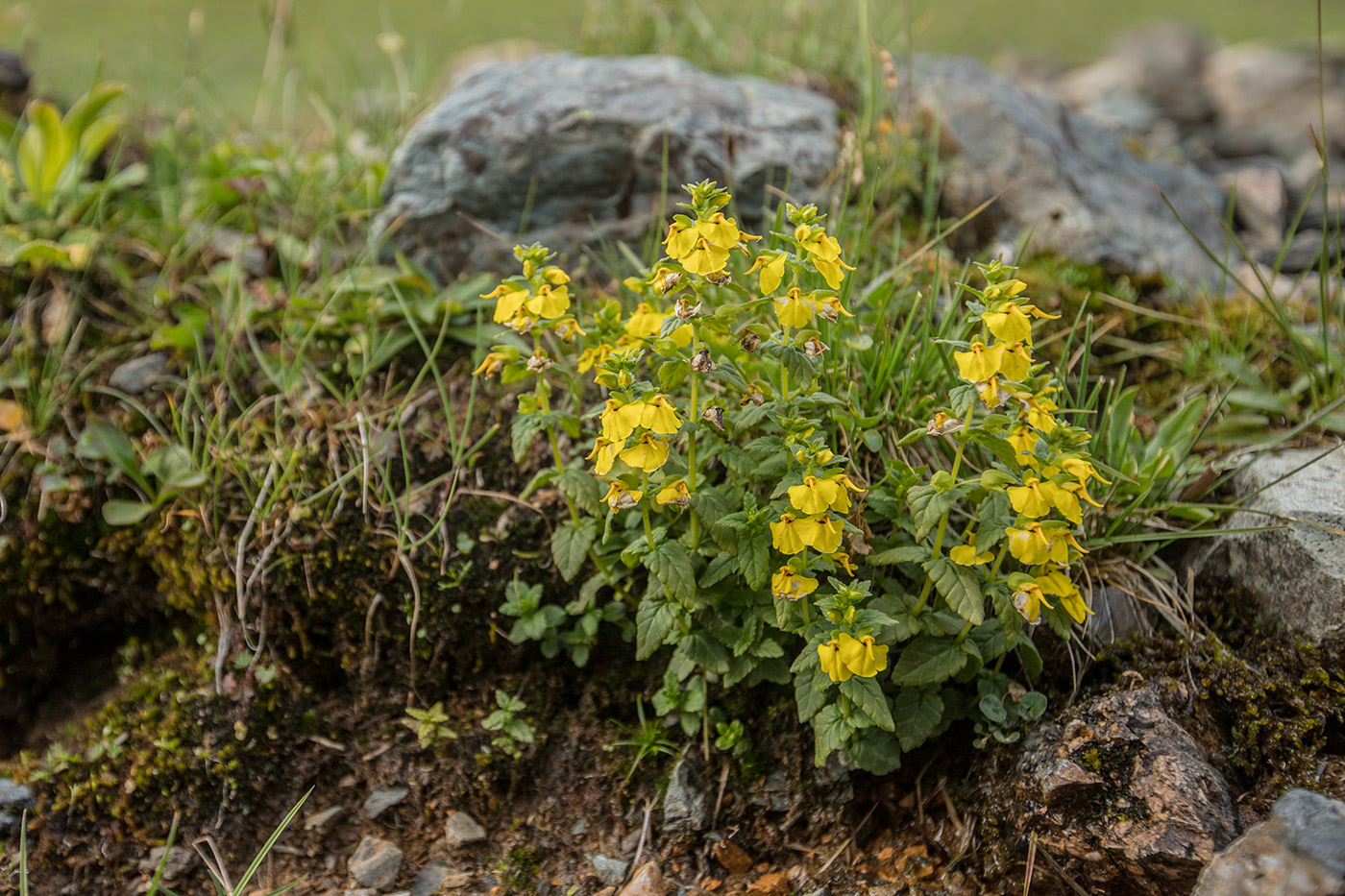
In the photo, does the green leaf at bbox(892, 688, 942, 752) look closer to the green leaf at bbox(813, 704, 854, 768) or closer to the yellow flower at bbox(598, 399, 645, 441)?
the green leaf at bbox(813, 704, 854, 768)

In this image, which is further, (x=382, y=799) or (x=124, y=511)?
(x=124, y=511)

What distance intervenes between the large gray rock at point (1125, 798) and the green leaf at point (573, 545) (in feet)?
3.01

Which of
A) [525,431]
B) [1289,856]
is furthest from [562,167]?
[1289,856]

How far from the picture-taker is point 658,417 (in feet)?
4.70

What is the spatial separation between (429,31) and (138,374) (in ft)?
13.6

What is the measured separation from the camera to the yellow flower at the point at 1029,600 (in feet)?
4.67

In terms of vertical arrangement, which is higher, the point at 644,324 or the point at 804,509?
the point at 644,324

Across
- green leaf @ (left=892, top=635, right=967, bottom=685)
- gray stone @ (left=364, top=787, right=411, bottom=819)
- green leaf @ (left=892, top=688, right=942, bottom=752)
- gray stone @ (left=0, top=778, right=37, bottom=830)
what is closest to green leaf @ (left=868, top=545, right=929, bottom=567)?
green leaf @ (left=892, top=635, right=967, bottom=685)

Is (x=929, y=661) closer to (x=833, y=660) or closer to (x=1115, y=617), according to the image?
(x=833, y=660)

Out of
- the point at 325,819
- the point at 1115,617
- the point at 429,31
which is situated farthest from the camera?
the point at 429,31

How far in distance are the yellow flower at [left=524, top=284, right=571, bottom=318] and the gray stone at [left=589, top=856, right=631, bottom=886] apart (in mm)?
1109

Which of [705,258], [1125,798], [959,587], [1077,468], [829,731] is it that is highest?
[705,258]

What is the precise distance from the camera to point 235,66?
221 inches

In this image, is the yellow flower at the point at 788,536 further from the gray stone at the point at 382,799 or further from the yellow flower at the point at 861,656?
the gray stone at the point at 382,799
